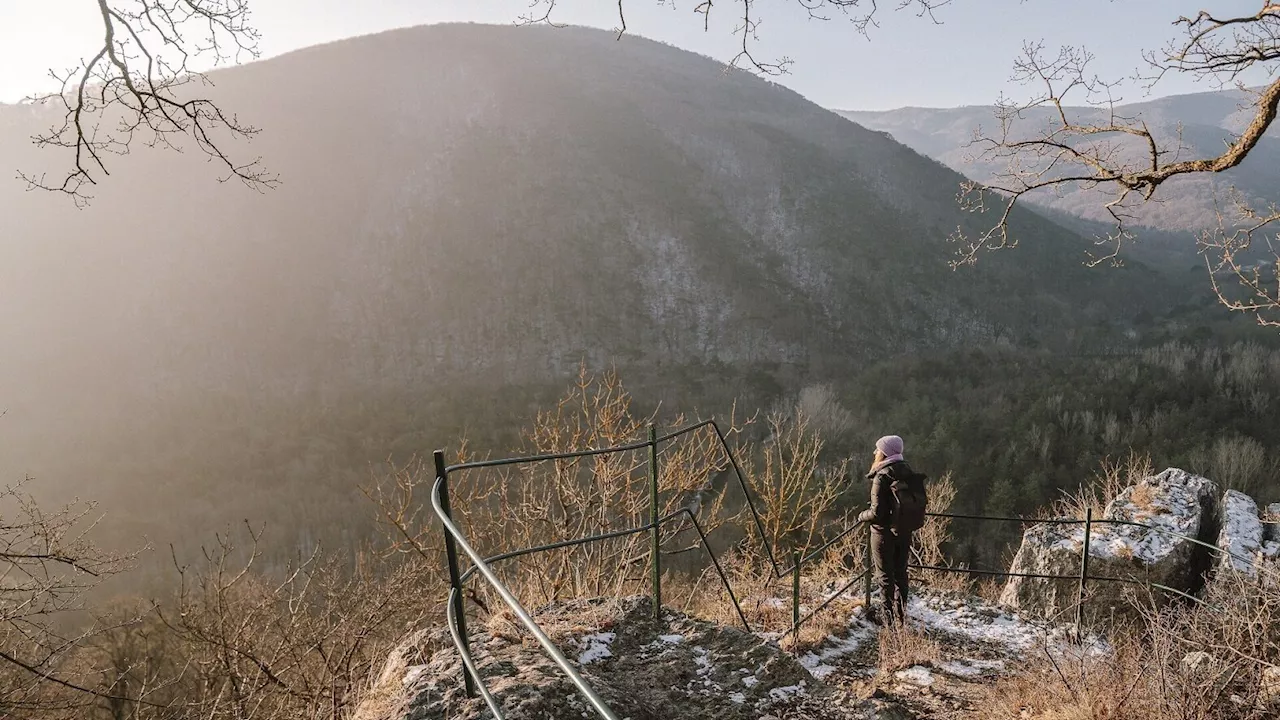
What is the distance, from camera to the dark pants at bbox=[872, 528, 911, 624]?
5141 millimetres

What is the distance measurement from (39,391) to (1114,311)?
243 ft

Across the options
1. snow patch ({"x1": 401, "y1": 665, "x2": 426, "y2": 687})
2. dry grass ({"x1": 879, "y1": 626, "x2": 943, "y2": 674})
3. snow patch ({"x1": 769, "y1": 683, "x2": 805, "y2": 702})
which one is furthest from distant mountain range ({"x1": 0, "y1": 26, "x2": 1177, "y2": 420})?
snow patch ({"x1": 401, "y1": 665, "x2": 426, "y2": 687})

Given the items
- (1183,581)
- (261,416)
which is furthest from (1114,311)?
(261,416)

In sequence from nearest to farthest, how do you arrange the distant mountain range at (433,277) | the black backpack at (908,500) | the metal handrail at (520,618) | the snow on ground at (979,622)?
the metal handrail at (520,618), the black backpack at (908,500), the snow on ground at (979,622), the distant mountain range at (433,277)

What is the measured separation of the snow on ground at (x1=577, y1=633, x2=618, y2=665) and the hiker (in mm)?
2313

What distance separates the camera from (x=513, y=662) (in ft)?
9.70

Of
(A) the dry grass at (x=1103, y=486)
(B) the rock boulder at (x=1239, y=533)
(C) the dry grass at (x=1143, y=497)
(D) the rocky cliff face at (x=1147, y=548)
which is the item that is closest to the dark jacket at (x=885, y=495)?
(D) the rocky cliff face at (x=1147, y=548)

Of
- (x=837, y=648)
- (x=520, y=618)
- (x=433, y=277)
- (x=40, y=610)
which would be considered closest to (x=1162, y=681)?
(x=837, y=648)

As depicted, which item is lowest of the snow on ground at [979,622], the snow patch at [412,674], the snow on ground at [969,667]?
the snow on ground at [979,622]

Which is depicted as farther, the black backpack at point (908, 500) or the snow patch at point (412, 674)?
the black backpack at point (908, 500)

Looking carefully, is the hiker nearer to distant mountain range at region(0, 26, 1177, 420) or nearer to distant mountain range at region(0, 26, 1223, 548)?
distant mountain range at region(0, 26, 1223, 548)

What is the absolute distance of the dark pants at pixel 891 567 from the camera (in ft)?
16.9

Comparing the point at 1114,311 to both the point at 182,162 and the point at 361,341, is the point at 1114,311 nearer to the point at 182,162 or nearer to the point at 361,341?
the point at 361,341

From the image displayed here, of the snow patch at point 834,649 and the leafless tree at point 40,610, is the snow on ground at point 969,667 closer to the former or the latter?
the snow patch at point 834,649
